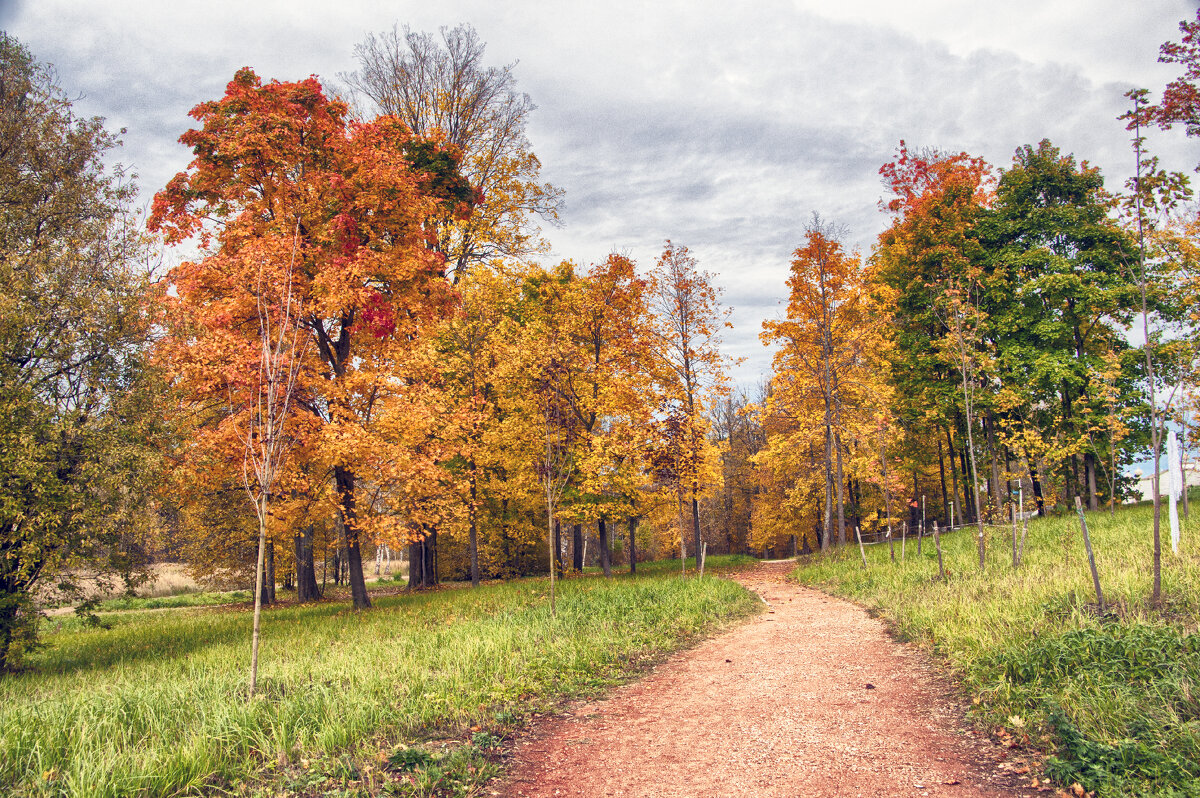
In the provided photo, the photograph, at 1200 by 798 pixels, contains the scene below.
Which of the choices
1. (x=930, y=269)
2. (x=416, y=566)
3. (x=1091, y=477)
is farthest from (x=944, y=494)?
(x=416, y=566)

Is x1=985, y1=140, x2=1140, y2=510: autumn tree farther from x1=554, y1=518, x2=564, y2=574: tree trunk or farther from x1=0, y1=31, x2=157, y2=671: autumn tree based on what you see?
x1=0, y1=31, x2=157, y2=671: autumn tree

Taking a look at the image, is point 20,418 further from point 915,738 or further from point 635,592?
point 915,738

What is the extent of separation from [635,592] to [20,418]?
10416mm

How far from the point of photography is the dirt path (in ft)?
13.6

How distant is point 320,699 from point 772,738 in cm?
400

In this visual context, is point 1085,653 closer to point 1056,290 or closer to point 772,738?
point 772,738

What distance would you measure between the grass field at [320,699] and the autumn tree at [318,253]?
14.8 feet

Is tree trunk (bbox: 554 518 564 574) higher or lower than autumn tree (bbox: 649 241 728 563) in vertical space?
lower

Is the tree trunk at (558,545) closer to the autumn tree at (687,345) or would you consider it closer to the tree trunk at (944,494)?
the autumn tree at (687,345)

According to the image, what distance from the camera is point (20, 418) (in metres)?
8.45

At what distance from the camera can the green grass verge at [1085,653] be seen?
376 cm

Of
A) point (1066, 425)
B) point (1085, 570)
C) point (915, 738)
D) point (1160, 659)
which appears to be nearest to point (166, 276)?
point (915, 738)

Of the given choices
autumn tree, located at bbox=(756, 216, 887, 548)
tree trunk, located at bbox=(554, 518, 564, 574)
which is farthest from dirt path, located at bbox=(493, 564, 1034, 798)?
tree trunk, located at bbox=(554, 518, 564, 574)

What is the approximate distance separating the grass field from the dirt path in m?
0.60
